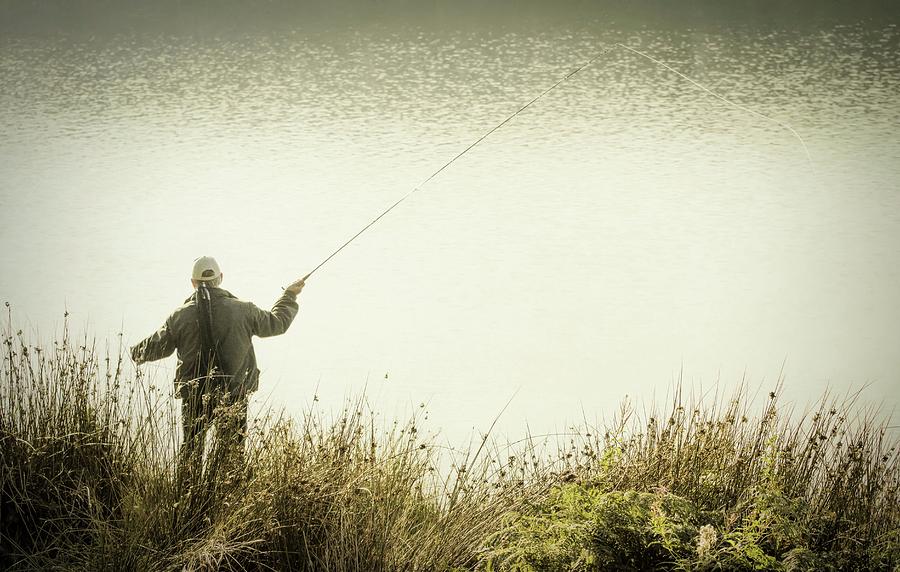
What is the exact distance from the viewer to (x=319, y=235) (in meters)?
7.58

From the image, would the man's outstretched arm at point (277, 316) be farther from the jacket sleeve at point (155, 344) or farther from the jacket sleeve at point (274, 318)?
the jacket sleeve at point (155, 344)

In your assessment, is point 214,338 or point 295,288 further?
point 295,288

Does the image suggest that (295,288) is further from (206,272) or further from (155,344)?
(155,344)

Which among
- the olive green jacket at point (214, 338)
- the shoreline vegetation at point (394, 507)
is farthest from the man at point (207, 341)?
the shoreline vegetation at point (394, 507)

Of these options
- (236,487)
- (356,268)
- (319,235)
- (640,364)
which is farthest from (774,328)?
(236,487)

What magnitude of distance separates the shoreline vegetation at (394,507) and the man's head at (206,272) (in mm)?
450

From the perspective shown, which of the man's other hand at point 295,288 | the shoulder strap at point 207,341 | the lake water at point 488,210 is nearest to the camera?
the shoulder strap at point 207,341

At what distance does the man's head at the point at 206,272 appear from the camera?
3754 millimetres

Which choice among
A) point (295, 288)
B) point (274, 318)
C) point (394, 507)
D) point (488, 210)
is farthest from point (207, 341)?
point (488, 210)

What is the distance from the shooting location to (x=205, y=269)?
376 cm

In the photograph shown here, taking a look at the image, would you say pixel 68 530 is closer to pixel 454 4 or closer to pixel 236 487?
pixel 236 487

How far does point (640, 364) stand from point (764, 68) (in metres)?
7.10

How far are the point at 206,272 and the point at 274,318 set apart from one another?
302 millimetres

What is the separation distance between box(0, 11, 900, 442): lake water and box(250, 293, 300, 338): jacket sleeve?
35.7 inches
